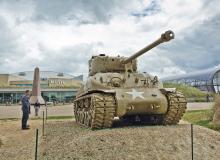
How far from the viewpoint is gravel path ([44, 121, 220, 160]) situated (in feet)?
30.8

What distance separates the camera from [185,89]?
173 feet

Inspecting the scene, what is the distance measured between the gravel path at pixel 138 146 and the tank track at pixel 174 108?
2.36 metres

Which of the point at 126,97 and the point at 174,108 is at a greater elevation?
Result: the point at 126,97

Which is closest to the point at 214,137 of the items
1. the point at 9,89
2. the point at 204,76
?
the point at 204,76

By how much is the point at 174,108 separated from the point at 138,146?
4.61m

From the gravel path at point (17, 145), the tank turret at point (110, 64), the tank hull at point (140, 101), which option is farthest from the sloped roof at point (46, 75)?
the tank hull at point (140, 101)

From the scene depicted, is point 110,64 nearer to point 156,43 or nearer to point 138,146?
point 156,43

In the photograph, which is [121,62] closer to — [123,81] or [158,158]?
[123,81]

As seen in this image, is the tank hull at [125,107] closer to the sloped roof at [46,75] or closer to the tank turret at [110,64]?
the tank turret at [110,64]

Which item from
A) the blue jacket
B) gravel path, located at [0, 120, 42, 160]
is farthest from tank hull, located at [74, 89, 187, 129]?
the blue jacket

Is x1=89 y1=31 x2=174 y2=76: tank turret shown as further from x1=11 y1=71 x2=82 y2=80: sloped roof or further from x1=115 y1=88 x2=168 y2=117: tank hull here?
x1=11 y1=71 x2=82 y2=80: sloped roof

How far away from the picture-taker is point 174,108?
563 inches

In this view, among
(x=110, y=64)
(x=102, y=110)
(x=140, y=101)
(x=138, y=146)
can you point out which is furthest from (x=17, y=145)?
(x=110, y=64)

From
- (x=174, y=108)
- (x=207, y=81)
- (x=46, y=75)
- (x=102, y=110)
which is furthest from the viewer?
(x=46, y=75)
